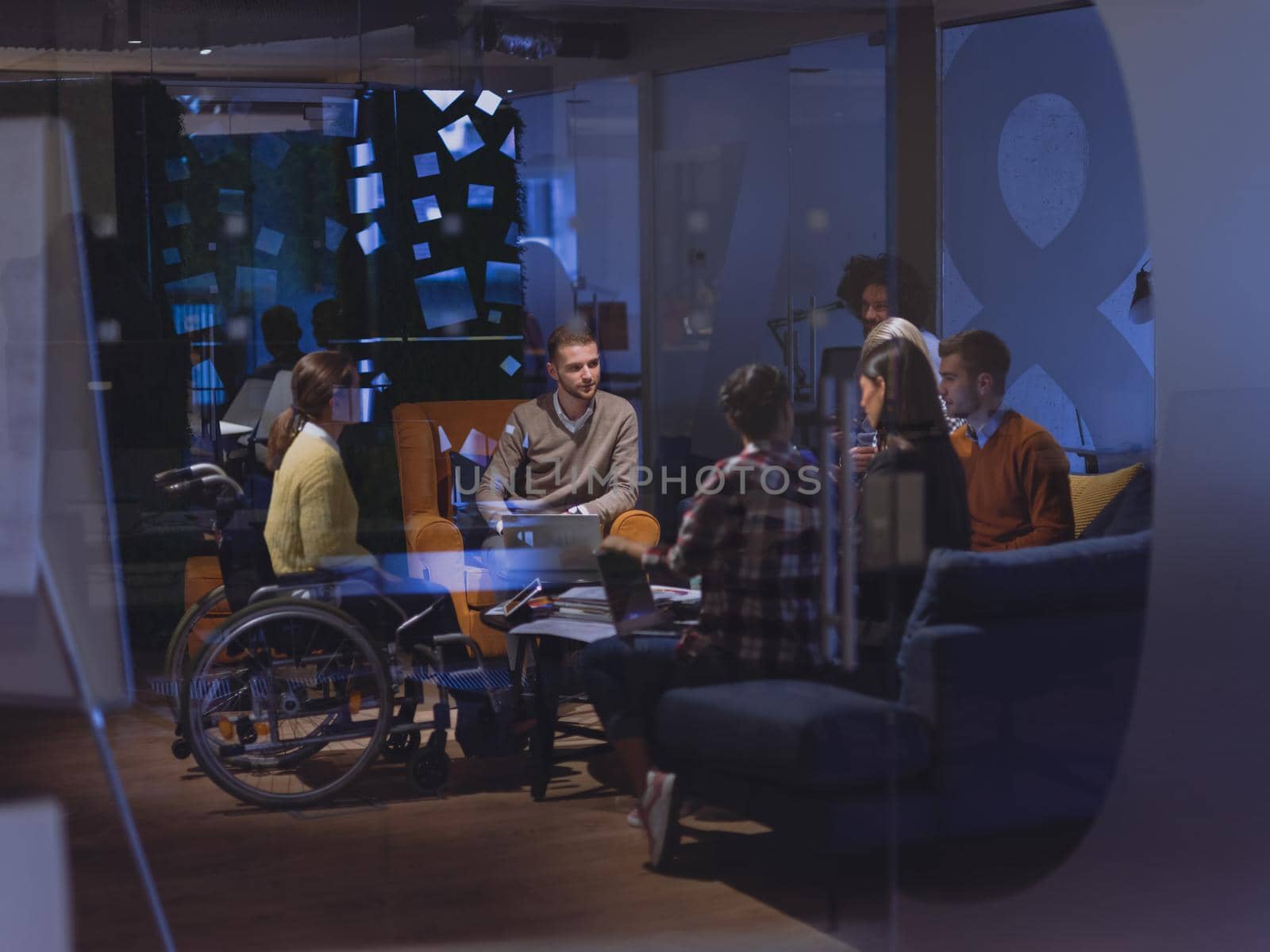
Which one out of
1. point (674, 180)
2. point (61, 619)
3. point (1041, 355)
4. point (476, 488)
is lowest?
point (61, 619)

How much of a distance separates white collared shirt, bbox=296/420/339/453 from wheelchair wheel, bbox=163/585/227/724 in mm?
327

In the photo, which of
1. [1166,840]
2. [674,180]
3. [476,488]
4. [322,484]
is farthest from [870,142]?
[1166,840]

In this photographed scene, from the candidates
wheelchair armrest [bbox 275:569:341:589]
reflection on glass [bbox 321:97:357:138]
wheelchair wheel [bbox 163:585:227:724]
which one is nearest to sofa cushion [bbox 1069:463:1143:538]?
wheelchair armrest [bbox 275:569:341:589]

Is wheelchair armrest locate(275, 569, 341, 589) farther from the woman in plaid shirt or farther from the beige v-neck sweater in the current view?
the woman in plaid shirt

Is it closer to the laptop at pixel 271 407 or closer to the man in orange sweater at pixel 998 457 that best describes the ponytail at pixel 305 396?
the laptop at pixel 271 407

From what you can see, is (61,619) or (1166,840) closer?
(61,619)

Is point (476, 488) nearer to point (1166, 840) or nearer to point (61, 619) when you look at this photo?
point (61, 619)

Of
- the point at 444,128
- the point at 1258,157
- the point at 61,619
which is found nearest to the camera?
the point at 61,619

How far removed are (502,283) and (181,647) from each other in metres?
0.92

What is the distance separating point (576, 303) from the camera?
101 inches

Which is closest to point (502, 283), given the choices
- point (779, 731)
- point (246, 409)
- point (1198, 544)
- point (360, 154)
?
point (360, 154)

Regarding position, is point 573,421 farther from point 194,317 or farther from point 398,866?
point 398,866

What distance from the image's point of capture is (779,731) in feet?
8.49

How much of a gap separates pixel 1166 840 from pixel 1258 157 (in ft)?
5.09
